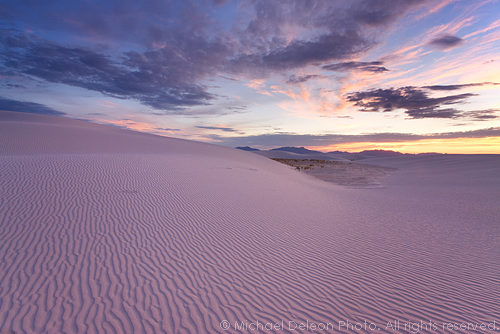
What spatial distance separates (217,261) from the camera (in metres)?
5.67

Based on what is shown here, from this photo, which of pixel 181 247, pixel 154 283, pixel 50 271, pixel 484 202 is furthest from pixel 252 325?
pixel 484 202

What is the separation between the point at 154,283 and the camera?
4.66 meters

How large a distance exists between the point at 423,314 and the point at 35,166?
43.3 ft

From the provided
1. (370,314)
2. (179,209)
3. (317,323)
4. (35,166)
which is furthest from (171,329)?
(35,166)

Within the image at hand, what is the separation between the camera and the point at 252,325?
3951mm

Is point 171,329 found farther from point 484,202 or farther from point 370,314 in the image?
point 484,202

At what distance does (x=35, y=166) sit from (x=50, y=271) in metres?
7.89

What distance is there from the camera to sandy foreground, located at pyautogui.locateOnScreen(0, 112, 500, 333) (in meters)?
4.01

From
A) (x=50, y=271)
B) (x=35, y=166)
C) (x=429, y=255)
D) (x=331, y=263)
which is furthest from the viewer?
(x=35, y=166)

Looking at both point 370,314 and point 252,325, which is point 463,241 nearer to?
point 370,314

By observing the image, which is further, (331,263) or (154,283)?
(331,263)

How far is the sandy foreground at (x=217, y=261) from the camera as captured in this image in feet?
13.2

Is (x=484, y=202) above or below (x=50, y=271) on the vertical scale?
above

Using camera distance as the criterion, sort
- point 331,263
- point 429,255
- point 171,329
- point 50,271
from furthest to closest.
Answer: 1. point 429,255
2. point 331,263
3. point 50,271
4. point 171,329
